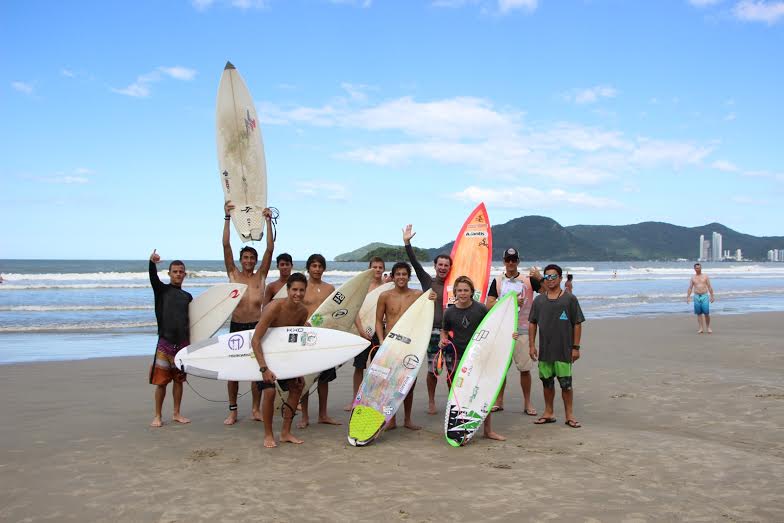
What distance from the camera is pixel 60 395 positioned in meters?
6.46

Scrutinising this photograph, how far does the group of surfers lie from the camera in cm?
473

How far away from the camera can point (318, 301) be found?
17.8 feet

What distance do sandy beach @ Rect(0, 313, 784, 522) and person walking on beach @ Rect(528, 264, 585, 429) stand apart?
1.48 feet

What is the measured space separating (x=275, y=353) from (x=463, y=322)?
5.02 ft

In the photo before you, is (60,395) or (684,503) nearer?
(684,503)

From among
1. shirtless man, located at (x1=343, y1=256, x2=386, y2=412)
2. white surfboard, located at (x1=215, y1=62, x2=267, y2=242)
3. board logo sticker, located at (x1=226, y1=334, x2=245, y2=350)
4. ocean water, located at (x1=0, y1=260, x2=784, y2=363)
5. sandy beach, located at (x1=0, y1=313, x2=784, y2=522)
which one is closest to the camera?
sandy beach, located at (x1=0, y1=313, x2=784, y2=522)

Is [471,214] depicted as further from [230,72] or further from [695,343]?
[695,343]

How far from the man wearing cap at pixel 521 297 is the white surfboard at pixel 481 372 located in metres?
0.37

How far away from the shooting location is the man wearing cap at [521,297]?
5.48m

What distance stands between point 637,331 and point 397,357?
8781mm

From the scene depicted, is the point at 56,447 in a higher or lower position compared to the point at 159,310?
lower

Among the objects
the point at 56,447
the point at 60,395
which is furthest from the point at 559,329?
the point at 60,395

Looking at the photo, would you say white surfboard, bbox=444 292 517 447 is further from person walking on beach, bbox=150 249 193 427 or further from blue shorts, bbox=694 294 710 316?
blue shorts, bbox=694 294 710 316

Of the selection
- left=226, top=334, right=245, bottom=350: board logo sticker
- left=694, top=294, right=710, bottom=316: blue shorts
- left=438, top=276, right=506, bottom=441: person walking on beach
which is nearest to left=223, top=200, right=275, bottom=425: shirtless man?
left=226, top=334, right=245, bottom=350: board logo sticker
